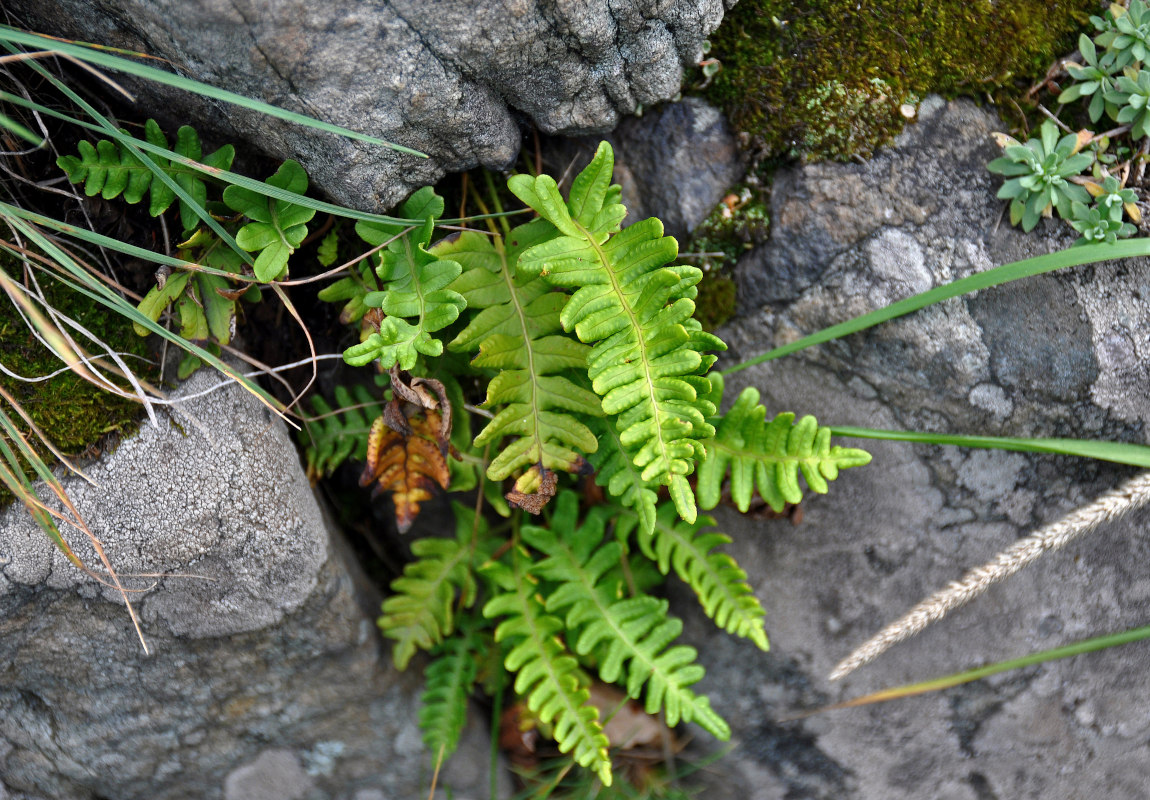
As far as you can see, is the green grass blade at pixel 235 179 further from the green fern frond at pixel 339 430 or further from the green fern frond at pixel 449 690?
the green fern frond at pixel 449 690

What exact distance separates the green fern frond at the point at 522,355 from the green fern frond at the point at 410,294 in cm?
11

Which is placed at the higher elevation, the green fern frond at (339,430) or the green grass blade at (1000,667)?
the green fern frond at (339,430)

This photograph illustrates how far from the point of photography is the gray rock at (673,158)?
8.07ft

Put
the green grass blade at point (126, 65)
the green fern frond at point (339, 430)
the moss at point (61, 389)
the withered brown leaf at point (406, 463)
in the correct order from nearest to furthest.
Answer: the green grass blade at point (126, 65), the moss at point (61, 389), the withered brown leaf at point (406, 463), the green fern frond at point (339, 430)

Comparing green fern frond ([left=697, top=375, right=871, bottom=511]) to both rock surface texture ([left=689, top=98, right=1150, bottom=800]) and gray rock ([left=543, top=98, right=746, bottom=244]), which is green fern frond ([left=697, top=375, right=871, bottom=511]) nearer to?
rock surface texture ([left=689, top=98, right=1150, bottom=800])

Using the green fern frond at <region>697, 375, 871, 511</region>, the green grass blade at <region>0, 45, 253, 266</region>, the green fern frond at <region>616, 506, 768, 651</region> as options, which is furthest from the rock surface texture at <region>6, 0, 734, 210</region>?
the green fern frond at <region>616, 506, 768, 651</region>

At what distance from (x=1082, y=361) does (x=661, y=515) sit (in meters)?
1.41

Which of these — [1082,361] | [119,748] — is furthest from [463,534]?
[1082,361]

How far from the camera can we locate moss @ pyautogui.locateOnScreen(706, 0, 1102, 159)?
2332mm

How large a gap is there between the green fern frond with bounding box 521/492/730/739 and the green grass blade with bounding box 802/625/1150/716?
649mm

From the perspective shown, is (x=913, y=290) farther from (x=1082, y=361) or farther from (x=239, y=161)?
(x=239, y=161)

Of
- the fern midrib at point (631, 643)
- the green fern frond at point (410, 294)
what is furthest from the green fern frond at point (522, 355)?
the fern midrib at point (631, 643)

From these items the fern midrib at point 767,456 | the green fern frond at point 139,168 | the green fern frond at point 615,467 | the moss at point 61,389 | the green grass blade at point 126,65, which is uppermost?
the green grass blade at point 126,65

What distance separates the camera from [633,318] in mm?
2027
